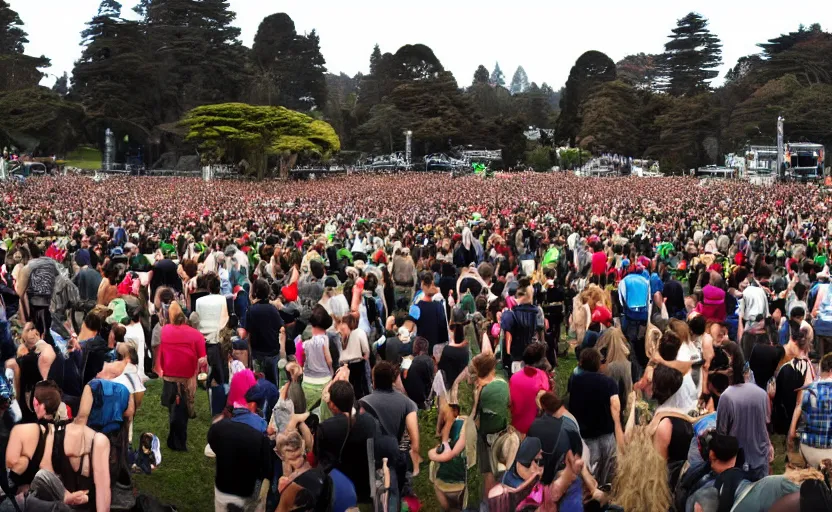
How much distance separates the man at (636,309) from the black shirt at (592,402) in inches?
157

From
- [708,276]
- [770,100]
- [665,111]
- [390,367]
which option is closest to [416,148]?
[665,111]

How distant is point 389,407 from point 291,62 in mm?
87247

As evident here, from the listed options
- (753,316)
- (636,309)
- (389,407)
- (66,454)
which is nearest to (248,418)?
(389,407)

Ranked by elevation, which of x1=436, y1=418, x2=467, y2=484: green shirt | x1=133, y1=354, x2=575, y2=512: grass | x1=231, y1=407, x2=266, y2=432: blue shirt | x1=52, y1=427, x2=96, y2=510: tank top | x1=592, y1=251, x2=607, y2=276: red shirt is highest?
x1=592, y1=251, x2=607, y2=276: red shirt

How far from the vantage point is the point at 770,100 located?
223ft

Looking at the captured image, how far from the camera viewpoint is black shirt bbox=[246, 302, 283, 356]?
327 inches

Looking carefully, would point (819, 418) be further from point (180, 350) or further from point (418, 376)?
point (180, 350)

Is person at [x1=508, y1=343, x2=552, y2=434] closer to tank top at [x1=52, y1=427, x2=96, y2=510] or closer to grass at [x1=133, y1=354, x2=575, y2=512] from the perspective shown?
grass at [x1=133, y1=354, x2=575, y2=512]

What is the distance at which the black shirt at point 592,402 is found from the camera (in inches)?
231

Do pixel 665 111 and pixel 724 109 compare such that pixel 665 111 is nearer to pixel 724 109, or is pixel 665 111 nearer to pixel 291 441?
pixel 724 109

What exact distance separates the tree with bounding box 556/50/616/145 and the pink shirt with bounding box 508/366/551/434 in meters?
79.8

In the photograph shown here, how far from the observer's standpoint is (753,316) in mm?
9438

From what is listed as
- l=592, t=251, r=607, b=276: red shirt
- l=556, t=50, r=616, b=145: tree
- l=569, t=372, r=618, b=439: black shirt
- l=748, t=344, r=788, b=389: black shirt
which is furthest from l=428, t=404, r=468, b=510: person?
l=556, t=50, r=616, b=145: tree

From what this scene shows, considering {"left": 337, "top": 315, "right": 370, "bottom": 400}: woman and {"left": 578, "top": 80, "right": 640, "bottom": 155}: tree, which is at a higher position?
{"left": 578, "top": 80, "right": 640, "bottom": 155}: tree
